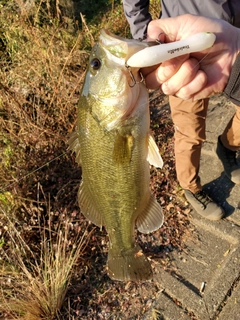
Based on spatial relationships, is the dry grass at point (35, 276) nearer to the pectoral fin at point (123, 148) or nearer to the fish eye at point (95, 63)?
the pectoral fin at point (123, 148)

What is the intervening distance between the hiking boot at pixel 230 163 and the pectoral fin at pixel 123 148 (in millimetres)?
2134

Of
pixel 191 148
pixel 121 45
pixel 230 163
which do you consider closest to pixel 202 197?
pixel 230 163

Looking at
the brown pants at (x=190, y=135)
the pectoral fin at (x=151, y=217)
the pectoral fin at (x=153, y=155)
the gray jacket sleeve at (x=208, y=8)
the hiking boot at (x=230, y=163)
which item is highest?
the gray jacket sleeve at (x=208, y=8)

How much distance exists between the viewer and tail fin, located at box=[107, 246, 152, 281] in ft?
7.48

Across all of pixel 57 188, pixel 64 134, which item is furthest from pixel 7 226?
pixel 64 134

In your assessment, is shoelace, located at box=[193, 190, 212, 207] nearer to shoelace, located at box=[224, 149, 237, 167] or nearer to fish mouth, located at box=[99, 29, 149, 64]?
shoelace, located at box=[224, 149, 237, 167]

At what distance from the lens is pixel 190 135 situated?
3088 millimetres

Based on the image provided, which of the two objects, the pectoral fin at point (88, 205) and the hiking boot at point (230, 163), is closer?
the pectoral fin at point (88, 205)

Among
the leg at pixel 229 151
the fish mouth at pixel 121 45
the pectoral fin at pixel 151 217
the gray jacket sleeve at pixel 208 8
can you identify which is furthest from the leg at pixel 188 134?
the fish mouth at pixel 121 45

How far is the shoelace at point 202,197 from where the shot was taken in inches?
136

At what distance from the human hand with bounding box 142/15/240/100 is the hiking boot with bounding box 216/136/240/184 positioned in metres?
1.70

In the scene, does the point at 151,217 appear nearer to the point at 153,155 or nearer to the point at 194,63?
the point at 153,155

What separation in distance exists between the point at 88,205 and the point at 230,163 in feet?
6.81

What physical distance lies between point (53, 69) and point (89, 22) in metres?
4.07
